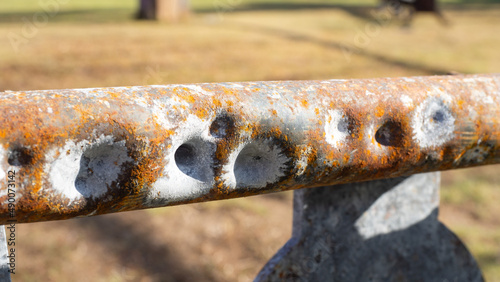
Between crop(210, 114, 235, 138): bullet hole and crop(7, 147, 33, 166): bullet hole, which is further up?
crop(210, 114, 235, 138): bullet hole

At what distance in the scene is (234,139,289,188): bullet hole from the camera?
952 millimetres

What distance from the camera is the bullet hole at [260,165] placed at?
952 mm

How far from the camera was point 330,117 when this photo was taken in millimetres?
981

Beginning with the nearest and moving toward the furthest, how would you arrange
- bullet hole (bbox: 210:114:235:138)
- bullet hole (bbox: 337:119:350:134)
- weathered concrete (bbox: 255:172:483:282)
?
bullet hole (bbox: 210:114:235:138) → bullet hole (bbox: 337:119:350:134) → weathered concrete (bbox: 255:172:483:282)

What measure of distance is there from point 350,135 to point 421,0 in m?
8.06

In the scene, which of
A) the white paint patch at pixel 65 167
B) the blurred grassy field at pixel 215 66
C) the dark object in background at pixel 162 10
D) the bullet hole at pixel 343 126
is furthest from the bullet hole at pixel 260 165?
the dark object in background at pixel 162 10

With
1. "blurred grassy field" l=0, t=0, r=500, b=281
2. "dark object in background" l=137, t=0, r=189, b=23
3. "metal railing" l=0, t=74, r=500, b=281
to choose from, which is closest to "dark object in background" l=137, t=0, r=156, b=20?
"dark object in background" l=137, t=0, r=189, b=23

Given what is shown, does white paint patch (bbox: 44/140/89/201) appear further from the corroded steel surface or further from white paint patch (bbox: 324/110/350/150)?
white paint patch (bbox: 324/110/350/150)

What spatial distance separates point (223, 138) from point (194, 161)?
6 centimetres

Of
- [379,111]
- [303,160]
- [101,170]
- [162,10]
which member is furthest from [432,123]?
[162,10]

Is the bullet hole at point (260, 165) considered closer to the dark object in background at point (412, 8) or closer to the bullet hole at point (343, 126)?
the bullet hole at point (343, 126)

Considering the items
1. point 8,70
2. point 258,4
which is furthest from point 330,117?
point 258,4

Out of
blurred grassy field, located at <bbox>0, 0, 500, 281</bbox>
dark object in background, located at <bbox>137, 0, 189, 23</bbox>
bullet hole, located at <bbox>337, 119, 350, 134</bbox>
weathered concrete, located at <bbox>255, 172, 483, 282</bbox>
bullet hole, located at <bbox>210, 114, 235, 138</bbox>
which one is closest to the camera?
bullet hole, located at <bbox>210, 114, 235, 138</bbox>

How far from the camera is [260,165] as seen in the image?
0.98m
